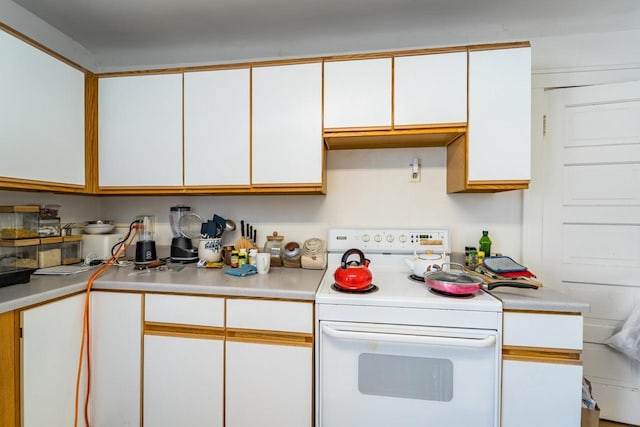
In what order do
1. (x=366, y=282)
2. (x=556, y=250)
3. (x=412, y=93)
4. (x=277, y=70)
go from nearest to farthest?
(x=366, y=282) → (x=412, y=93) → (x=277, y=70) → (x=556, y=250)

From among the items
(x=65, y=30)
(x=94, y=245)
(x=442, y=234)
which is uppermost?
(x=65, y=30)

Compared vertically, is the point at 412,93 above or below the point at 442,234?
above

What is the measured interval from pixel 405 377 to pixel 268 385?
61 cm

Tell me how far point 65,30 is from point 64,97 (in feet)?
2.09

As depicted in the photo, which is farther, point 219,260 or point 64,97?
point 219,260

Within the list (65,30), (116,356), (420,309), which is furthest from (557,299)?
(65,30)

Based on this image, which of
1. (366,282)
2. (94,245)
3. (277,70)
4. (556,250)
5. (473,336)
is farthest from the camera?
(94,245)

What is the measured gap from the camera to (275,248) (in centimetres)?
175

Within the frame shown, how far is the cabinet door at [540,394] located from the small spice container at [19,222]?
236 centimetres

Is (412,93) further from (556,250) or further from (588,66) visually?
(556,250)

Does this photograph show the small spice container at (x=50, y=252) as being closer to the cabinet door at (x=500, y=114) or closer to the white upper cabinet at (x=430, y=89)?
the white upper cabinet at (x=430, y=89)

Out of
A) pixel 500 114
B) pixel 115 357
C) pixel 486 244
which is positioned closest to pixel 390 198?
pixel 486 244

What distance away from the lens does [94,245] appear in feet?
5.91

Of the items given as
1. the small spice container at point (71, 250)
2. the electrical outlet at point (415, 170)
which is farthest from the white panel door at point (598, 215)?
the small spice container at point (71, 250)
